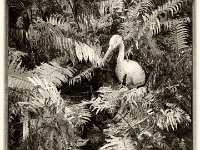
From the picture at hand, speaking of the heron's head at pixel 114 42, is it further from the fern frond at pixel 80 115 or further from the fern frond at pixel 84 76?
the fern frond at pixel 80 115

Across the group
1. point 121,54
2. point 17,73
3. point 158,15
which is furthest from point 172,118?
point 17,73

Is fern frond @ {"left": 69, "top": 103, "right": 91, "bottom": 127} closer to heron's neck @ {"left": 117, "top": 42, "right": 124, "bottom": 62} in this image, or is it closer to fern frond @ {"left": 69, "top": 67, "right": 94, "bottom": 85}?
fern frond @ {"left": 69, "top": 67, "right": 94, "bottom": 85}

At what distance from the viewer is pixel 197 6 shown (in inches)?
79.1

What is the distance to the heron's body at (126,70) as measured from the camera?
1.98 m

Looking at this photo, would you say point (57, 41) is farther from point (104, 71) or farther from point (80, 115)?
point (80, 115)

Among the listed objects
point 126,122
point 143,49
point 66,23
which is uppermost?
point 66,23

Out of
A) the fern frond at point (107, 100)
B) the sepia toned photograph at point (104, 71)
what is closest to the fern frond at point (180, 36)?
the sepia toned photograph at point (104, 71)

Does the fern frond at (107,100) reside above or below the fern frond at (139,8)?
below

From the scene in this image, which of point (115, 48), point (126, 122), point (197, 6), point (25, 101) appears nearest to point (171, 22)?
point (197, 6)

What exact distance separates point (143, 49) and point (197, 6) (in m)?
0.39

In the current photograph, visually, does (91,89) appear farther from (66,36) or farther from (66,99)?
(66,36)

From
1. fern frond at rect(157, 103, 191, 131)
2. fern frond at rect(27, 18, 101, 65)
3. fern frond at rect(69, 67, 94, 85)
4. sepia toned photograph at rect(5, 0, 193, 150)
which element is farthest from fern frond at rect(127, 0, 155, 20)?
fern frond at rect(157, 103, 191, 131)

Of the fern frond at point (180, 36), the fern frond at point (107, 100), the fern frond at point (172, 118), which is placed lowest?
the fern frond at point (172, 118)

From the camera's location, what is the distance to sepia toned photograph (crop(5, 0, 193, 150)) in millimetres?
1957
